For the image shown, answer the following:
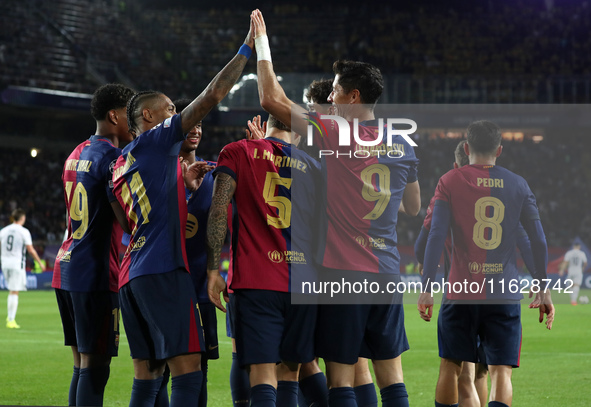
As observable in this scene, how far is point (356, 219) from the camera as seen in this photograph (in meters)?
3.81

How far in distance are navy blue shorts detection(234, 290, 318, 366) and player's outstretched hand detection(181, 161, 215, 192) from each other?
36.3 inches

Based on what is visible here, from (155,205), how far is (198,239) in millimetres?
964

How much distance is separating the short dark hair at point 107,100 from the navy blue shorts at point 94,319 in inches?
47.4

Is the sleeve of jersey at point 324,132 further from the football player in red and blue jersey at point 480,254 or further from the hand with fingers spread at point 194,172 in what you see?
the football player in red and blue jersey at point 480,254

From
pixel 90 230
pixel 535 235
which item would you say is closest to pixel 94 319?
pixel 90 230

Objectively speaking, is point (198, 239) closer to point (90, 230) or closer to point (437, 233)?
point (90, 230)

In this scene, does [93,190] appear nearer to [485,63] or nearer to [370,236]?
[370,236]

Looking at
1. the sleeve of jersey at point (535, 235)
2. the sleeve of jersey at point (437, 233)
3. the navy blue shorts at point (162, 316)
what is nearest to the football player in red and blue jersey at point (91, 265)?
the navy blue shorts at point (162, 316)

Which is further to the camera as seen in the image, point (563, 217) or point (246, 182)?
point (563, 217)

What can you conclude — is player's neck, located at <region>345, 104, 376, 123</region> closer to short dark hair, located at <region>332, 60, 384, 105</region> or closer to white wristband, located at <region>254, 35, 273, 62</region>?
short dark hair, located at <region>332, 60, 384, 105</region>

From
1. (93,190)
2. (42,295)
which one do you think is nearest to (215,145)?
(42,295)

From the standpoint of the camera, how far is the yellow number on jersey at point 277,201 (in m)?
3.77

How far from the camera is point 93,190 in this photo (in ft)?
14.6

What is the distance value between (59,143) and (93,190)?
85.6 ft
